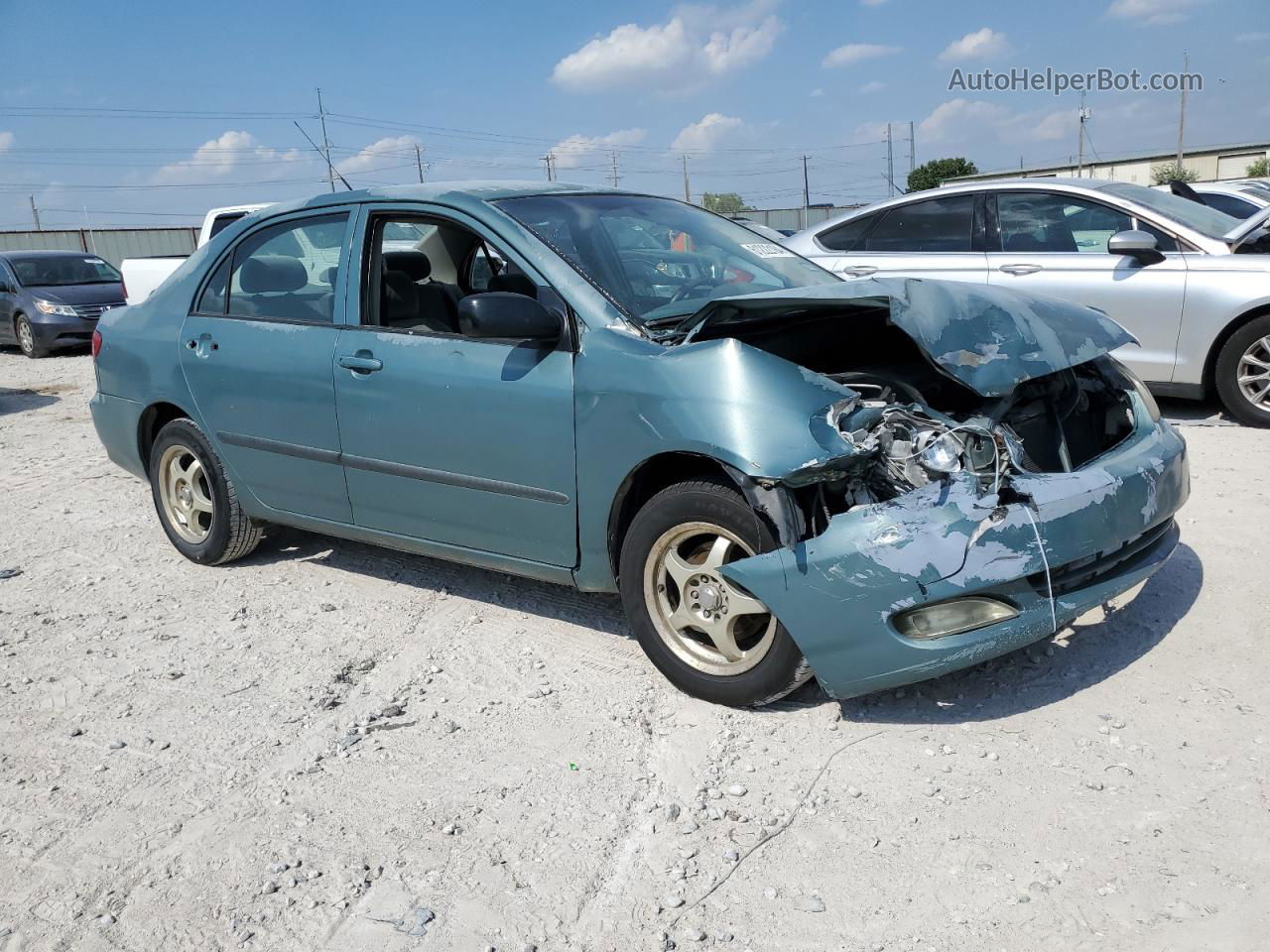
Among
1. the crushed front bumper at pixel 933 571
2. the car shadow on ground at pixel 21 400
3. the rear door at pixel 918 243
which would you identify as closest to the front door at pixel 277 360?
the crushed front bumper at pixel 933 571

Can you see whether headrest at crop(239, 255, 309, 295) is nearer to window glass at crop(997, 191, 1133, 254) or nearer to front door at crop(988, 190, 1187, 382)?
front door at crop(988, 190, 1187, 382)

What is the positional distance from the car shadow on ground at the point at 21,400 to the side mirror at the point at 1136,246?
991 cm

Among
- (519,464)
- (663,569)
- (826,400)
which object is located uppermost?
(826,400)

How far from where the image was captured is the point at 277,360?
15.1ft

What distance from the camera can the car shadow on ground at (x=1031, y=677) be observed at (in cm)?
343

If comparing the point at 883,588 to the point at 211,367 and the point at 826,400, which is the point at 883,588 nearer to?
the point at 826,400

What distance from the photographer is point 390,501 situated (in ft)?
14.2

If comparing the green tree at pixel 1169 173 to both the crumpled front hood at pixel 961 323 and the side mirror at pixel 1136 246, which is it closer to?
the side mirror at pixel 1136 246

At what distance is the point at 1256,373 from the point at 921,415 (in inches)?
182

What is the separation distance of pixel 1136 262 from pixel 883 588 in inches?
200

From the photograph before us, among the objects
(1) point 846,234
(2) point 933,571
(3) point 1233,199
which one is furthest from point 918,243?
(3) point 1233,199

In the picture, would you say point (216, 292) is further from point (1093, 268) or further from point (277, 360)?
point (1093, 268)

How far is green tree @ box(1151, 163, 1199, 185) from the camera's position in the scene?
4719cm

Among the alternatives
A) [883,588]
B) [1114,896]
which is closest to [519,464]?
[883,588]
